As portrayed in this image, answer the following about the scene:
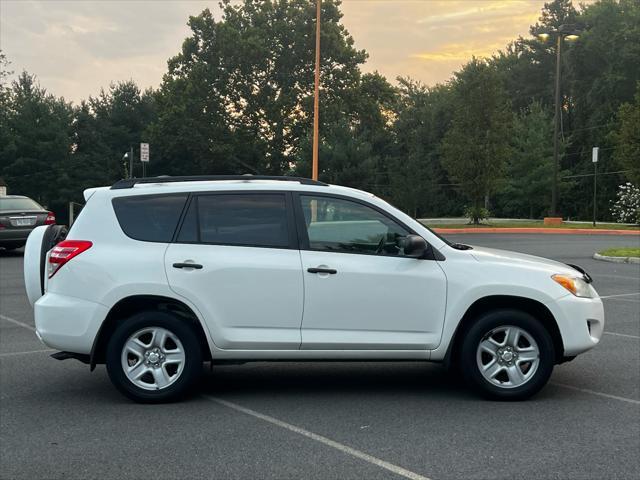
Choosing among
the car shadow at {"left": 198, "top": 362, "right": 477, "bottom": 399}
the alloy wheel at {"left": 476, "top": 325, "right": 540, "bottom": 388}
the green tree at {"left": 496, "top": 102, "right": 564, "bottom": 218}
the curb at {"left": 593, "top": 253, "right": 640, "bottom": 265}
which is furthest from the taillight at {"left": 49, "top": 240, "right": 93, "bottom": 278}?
the green tree at {"left": 496, "top": 102, "right": 564, "bottom": 218}

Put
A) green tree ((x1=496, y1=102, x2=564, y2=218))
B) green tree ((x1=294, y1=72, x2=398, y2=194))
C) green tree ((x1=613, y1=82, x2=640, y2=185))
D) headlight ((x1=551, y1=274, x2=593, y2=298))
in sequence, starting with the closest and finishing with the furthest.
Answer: headlight ((x1=551, y1=274, x2=593, y2=298)) → green tree ((x1=613, y1=82, x2=640, y2=185)) → green tree ((x1=294, y1=72, x2=398, y2=194)) → green tree ((x1=496, y1=102, x2=564, y2=218))

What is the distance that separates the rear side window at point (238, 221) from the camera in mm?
5492

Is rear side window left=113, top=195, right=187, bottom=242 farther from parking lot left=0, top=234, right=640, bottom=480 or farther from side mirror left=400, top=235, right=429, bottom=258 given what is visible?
side mirror left=400, top=235, right=429, bottom=258

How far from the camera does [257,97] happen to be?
48.6 m

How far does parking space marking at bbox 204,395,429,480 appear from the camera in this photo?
4.00 m

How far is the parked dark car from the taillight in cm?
1290

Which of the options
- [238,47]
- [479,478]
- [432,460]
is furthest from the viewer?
[238,47]

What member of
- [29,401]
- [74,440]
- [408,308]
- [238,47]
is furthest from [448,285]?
[238,47]

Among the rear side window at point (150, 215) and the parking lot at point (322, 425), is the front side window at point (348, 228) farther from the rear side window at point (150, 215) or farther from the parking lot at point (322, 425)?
the parking lot at point (322, 425)

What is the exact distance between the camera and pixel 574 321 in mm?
5477

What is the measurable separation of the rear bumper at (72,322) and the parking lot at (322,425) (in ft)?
1.65

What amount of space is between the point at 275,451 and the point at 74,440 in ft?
4.50

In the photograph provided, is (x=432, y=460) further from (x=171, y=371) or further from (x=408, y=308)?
(x=171, y=371)

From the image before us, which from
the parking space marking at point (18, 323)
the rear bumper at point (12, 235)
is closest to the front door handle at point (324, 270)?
the parking space marking at point (18, 323)
